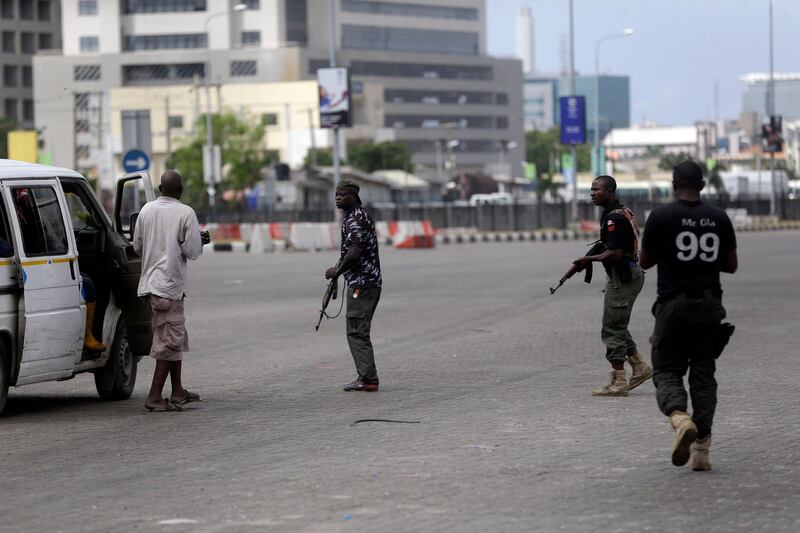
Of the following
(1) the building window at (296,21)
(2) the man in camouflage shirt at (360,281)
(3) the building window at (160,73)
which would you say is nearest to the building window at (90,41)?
(3) the building window at (160,73)

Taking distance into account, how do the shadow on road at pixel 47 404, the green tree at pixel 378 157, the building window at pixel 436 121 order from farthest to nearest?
the building window at pixel 436 121 < the green tree at pixel 378 157 < the shadow on road at pixel 47 404

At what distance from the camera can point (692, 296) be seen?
28.1ft

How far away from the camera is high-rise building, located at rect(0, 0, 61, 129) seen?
141375 mm

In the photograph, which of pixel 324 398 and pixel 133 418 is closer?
pixel 133 418

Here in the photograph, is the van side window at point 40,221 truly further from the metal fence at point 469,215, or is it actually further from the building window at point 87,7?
the building window at point 87,7

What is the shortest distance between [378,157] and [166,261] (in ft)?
391

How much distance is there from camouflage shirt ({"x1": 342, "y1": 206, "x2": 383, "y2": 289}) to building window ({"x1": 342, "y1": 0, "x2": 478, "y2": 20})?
136343 millimetres

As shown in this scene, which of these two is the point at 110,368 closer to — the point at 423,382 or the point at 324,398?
the point at 324,398

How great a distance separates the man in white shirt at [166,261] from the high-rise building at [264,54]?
112213mm

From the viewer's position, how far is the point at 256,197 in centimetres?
9288

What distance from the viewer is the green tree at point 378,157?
424 ft

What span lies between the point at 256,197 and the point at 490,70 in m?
72.9

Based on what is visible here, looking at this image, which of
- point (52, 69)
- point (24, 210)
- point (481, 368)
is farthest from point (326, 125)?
point (52, 69)

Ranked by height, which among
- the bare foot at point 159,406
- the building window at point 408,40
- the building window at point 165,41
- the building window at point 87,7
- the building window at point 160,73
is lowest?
the bare foot at point 159,406
